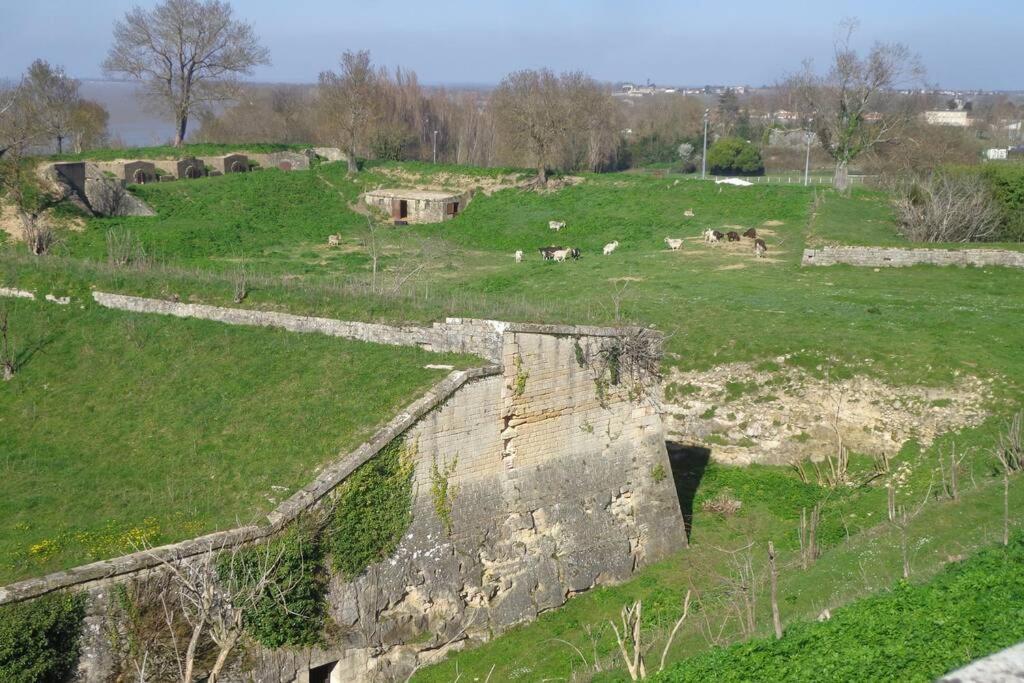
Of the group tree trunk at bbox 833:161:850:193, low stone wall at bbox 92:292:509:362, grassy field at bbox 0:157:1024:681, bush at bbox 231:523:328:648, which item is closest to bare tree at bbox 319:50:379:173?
grassy field at bbox 0:157:1024:681

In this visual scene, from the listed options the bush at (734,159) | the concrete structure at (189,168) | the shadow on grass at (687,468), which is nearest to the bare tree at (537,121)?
the concrete structure at (189,168)

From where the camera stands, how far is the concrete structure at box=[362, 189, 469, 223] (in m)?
46.1

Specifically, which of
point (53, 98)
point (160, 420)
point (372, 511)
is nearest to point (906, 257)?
point (372, 511)

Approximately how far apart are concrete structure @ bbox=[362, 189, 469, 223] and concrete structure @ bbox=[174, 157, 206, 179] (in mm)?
8331

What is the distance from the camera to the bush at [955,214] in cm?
3469

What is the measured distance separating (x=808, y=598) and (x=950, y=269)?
69.6 ft

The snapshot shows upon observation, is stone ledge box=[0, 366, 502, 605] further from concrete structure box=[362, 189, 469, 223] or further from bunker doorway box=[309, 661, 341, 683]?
concrete structure box=[362, 189, 469, 223]

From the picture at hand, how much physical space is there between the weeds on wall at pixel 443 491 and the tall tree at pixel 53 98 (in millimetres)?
43842

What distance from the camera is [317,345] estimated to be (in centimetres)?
1852

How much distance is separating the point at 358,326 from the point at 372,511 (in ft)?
17.1

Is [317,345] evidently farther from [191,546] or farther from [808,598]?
[808,598]

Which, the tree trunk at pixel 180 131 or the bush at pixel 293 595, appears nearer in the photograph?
the bush at pixel 293 595

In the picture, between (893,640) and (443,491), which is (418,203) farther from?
(893,640)

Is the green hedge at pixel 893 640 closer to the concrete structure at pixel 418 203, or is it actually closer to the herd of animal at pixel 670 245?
the herd of animal at pixel 670 245
